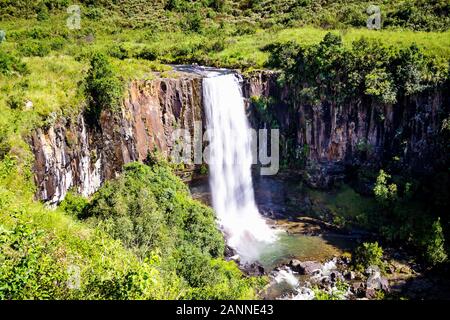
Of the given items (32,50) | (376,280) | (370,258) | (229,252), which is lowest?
(376,280)

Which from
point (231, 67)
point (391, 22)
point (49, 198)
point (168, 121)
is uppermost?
point (391, 22)

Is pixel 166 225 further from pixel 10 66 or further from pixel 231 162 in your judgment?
pixel 10 66

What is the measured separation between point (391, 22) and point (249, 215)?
23.7 m

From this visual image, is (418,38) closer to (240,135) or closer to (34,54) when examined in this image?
(240,135)

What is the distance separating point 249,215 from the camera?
32.2m

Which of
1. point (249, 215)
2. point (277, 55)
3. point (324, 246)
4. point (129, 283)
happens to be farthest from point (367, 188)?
point (129, 283)

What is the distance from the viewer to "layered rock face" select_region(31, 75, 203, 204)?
21.0 meters

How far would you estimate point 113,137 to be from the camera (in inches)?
1028

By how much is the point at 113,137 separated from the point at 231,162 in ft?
30.5

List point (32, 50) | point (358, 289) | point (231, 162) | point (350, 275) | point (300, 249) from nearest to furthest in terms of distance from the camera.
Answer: point (358, 289) → point (350, 275) → point (300, 249) → point (231, 162) → point (32, 50)

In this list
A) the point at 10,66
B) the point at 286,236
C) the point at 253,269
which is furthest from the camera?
the point at 286,236

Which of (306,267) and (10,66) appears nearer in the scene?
(10,66)

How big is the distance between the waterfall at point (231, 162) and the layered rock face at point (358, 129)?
1610mm

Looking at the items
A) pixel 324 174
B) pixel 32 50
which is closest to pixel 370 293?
pixel 324 174
